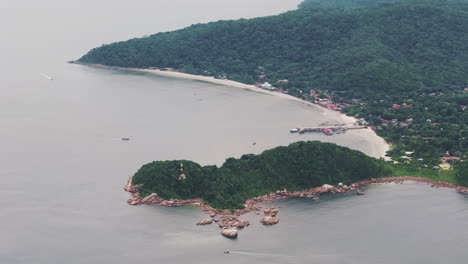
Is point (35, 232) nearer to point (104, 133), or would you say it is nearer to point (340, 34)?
point (104, 133)

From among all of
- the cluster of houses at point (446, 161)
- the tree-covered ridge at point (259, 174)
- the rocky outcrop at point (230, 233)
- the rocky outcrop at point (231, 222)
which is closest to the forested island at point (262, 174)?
the tree-covered ridge at point (259, 174)

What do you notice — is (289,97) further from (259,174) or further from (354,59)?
(259,174)

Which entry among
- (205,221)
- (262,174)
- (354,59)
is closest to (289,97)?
(354,59)

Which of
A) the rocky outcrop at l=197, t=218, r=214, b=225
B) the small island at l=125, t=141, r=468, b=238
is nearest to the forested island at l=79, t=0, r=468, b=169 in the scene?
the small island at l=125, t=141, r=468, b=238

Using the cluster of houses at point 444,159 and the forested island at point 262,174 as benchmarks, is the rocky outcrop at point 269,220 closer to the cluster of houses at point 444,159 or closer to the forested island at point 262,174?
the forested island at point 262,174

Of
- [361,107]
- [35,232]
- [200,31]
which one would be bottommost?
[35,232]

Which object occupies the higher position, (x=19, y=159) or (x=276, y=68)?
(x=276, y=68)

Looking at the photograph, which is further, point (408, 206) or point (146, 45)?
point (146, 45)

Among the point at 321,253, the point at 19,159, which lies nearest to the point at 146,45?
the point at 19,159
